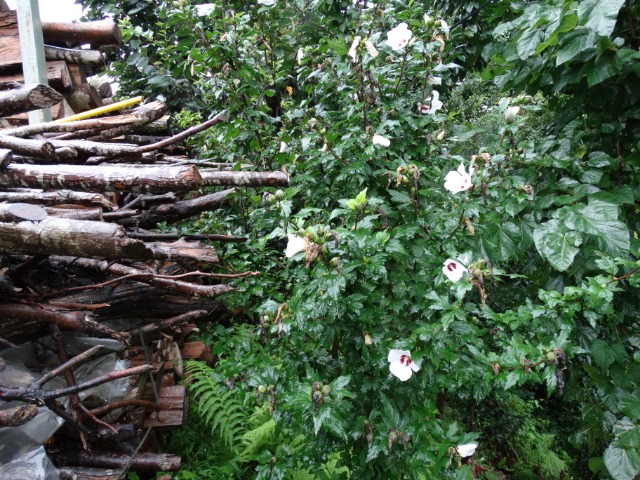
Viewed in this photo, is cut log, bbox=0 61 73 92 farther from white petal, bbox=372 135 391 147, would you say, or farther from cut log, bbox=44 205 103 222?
white petal, bbox=372 135 391 147

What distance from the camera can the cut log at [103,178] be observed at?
2.02m

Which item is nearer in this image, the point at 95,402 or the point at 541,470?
the point at 95,402

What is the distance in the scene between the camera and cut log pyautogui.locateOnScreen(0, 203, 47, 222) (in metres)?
1.71

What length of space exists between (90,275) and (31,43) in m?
1.63

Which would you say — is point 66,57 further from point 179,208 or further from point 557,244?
point 557,244

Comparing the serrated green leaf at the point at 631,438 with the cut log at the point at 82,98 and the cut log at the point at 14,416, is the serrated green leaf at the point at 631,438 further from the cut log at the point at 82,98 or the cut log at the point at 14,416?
the cut log at the point at 82,98

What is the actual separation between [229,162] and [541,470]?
4166 millimetres

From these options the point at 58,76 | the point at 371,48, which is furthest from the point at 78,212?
the point at 58,76

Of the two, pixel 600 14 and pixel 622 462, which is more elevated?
pixel 600 14

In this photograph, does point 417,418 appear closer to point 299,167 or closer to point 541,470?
point 299,167

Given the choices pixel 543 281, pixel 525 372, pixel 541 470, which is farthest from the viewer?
pixel 541 470

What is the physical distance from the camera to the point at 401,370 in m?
1.86

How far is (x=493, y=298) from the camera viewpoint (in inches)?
135

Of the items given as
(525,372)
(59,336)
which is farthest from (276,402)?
(59,336)
